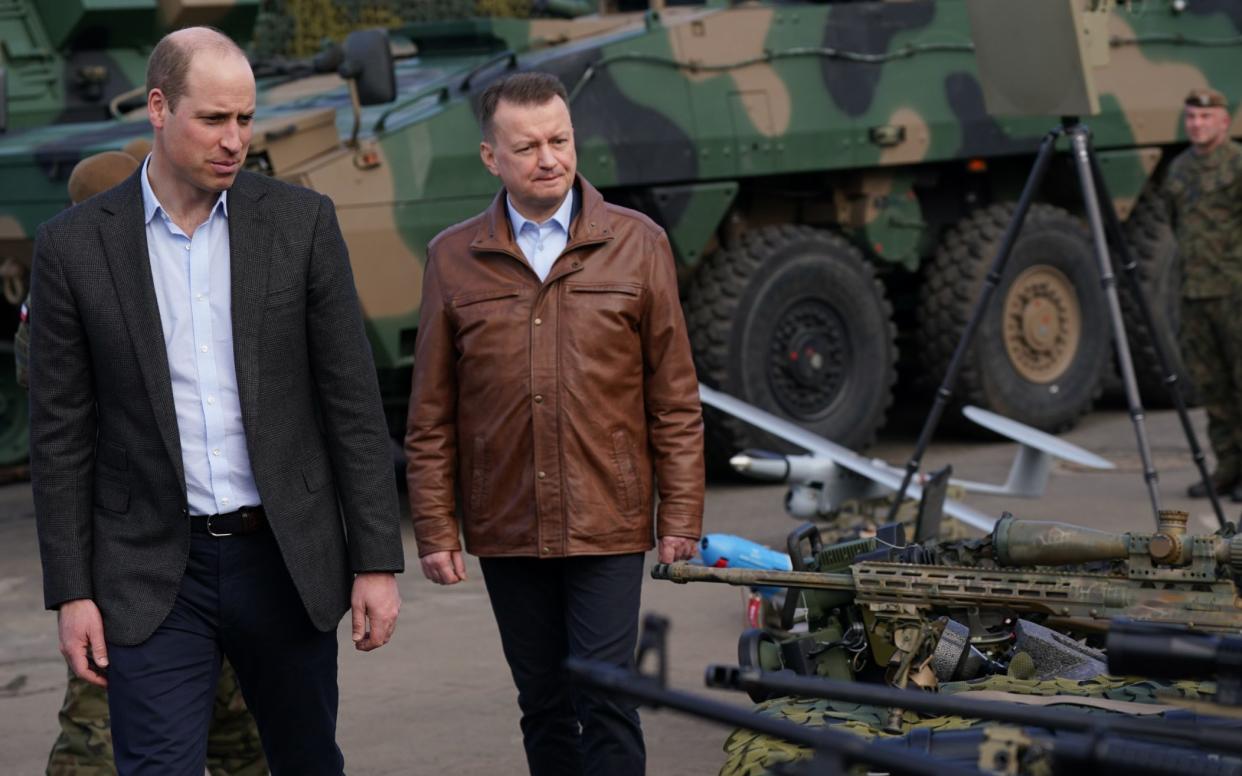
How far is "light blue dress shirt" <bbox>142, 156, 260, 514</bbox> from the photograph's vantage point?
3.54 meters

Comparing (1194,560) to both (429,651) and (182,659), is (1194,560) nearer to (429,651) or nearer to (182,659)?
(182,659)

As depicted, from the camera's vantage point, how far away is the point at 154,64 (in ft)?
11.5

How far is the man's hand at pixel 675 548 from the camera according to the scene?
4160 mm

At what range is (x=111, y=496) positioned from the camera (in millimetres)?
3562

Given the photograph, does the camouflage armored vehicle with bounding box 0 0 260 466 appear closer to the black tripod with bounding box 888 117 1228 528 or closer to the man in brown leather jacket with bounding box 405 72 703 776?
the black tripod with bounding box 888 117 1228 528

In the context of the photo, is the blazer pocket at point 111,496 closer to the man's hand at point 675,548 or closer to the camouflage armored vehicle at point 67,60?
the man's hand at point 675,548

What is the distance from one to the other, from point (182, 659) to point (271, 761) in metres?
0.29

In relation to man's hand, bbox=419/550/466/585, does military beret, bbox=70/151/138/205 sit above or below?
above

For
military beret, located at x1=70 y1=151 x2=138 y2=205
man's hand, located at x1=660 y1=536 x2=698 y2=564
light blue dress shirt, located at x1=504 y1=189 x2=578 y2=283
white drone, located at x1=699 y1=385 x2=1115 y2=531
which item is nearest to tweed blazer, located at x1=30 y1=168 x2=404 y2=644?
light blue dress shirt, located at x1=504 y1=189 x2=578 y2=283

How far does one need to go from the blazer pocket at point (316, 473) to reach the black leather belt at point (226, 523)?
104mm

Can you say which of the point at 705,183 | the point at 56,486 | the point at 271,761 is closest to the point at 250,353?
the point at 56,486

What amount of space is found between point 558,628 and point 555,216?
2.72 ft

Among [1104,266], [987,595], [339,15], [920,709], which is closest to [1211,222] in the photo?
[1104,266]

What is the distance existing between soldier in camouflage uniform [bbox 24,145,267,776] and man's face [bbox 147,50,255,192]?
3.49 feet
